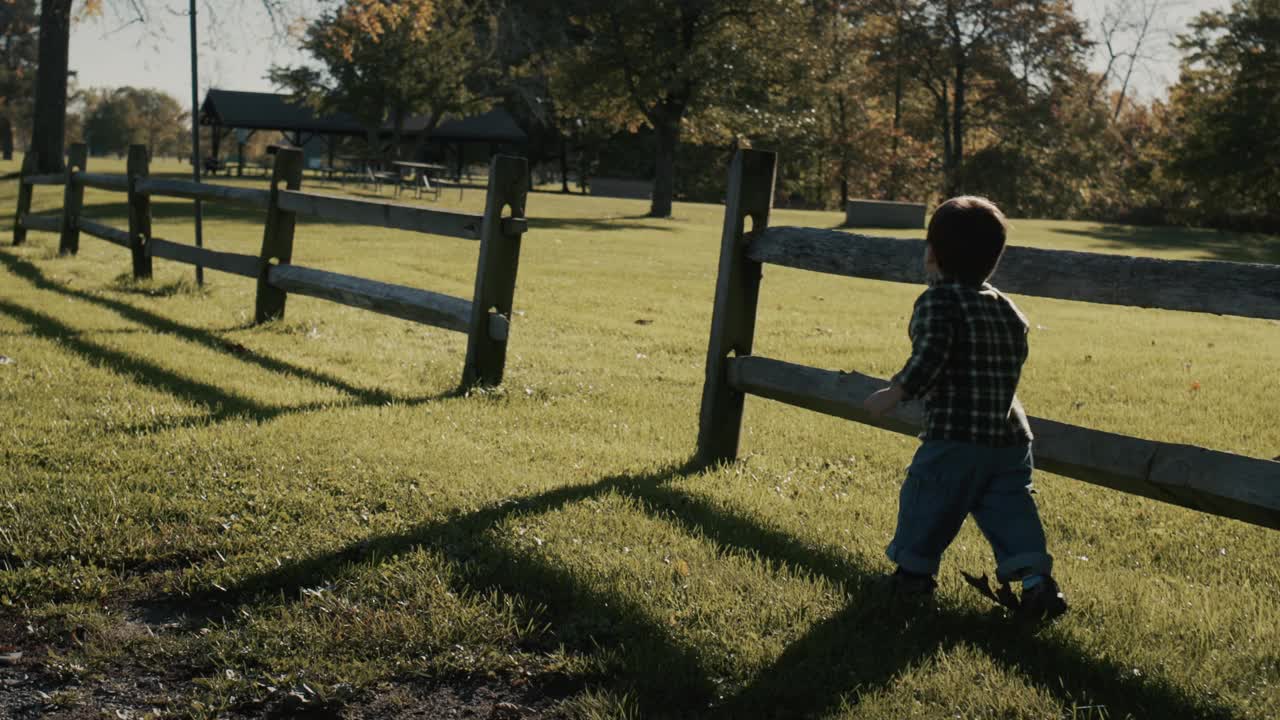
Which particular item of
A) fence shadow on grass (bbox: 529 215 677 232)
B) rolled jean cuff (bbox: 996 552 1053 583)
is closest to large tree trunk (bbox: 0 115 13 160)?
fence shadow on grass (bbox: 529 215 677 232)

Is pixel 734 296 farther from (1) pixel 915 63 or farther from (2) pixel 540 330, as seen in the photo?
(1) pixel 915 63

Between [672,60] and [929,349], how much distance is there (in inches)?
1170

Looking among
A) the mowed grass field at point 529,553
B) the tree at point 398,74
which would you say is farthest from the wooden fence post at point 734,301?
the tree at point 398,74

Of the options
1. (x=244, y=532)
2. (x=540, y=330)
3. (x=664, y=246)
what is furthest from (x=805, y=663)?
(x=664, y=246)

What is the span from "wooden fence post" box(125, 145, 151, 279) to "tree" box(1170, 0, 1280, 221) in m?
30.4

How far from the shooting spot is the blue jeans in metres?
3.42

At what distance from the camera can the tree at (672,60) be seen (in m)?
31.7

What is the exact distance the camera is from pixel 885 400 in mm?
3340

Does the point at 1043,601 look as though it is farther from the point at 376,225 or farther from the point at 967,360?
the point at 376,225

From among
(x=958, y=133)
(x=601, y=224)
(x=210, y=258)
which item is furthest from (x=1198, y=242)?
(x=210, y=258)

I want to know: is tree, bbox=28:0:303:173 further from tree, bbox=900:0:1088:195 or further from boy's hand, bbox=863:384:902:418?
tree, bbox=900:0:1088:195

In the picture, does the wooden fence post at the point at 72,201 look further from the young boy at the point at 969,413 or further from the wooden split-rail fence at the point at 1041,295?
the young boy at the point at 969,413

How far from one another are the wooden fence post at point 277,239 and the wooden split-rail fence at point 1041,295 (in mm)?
4883

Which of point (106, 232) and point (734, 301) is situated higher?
point (734, 301)
